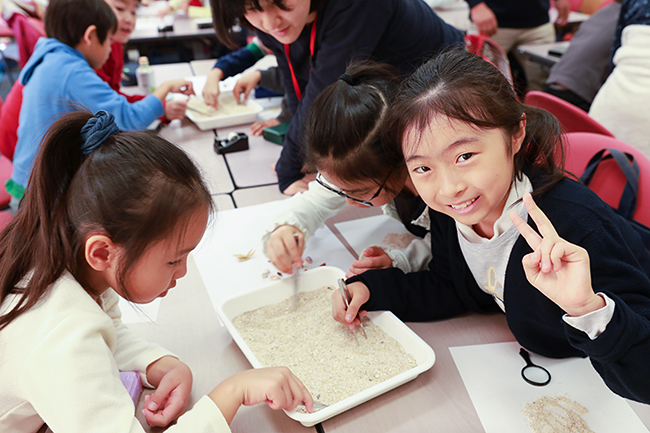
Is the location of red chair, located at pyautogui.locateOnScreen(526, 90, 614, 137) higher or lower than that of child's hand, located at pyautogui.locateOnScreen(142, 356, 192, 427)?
higher

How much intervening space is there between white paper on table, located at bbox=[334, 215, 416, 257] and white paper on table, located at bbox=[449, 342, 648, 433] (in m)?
0.46

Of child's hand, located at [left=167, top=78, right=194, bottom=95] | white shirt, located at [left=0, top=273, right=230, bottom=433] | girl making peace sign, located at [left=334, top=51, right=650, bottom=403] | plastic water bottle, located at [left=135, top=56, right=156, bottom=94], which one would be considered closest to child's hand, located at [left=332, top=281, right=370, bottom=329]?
girl making peace sign, located at [left=334, top=51, right=650, bottom=403]

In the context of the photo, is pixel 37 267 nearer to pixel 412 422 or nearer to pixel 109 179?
pixel 109 179

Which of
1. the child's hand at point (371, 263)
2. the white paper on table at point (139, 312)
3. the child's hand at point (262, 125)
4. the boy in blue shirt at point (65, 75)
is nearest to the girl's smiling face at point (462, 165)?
the child's hand at point (371, 263)

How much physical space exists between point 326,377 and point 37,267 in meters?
0.52

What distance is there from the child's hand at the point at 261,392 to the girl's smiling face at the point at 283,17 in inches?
39.1

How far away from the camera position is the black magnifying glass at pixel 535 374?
87 cm

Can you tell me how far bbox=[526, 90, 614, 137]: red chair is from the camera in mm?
1469

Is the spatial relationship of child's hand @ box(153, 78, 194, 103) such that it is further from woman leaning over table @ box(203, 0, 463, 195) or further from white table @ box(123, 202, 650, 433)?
white table @ box(123, 202, 650, 433)

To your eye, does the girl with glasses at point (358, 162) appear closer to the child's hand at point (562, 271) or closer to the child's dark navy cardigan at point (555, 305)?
the child's dark navy cardigan at point (555, 305)

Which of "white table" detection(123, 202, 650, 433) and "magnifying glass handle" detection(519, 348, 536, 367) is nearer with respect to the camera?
"white table" detection(123, 202, 650, 433)

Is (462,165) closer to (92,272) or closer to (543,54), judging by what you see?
(92,272)

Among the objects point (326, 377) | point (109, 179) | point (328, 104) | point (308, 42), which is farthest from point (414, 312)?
point (308, 42)

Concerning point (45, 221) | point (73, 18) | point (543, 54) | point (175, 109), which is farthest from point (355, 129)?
point (543, 54)
